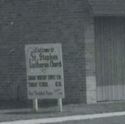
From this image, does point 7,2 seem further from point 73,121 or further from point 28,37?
point 73,121

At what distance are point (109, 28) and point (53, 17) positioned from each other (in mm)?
1875

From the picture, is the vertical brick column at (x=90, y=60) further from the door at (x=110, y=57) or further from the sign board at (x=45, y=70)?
the sign board at (x=45, y=70)

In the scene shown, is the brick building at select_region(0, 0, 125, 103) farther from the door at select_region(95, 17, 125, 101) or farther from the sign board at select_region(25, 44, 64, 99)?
the sign board at select_region(25, 44, 64, 99)

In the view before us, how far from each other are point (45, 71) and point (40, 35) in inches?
84.3

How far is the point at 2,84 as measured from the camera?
50.8ft

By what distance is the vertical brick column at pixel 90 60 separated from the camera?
15.3 m

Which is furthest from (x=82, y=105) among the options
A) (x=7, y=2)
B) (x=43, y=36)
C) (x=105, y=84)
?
(x=7, y=2)

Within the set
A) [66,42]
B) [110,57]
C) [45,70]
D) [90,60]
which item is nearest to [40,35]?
[66,42]

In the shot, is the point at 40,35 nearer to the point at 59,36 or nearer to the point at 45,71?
the point at 59,36

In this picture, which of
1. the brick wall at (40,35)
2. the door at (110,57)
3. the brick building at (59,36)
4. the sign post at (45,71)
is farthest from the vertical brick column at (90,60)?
the sign post at (45,71)

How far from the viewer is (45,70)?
44.3 ft

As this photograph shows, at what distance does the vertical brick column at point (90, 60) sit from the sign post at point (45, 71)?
199 cm

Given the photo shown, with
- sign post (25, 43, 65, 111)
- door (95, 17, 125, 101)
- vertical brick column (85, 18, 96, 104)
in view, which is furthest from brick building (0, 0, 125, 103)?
sign post (25, 43, 65, 111)

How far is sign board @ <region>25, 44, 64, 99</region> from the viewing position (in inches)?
530
